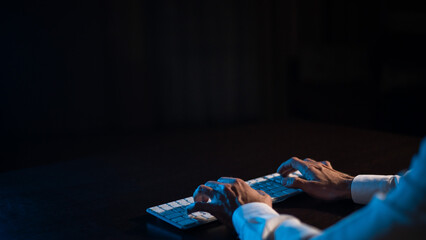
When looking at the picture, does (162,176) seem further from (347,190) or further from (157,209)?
(347,190)

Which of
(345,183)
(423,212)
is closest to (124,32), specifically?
(345,183)

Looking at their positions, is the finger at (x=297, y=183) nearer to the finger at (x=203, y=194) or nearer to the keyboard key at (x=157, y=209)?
the finger at (x=203, y=194)

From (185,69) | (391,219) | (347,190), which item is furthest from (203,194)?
(185,69)

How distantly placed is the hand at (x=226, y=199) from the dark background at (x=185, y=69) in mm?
2416

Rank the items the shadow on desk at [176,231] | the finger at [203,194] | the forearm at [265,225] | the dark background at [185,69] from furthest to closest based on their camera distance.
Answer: the dark background at [185,69] → the finger at [203,194] → the shadow on desk at [176,231] → the forearm at [265,225]

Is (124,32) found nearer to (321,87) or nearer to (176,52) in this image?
(176,52)

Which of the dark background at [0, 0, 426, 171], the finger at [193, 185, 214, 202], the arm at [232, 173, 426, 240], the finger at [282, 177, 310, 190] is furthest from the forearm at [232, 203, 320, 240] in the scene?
the dark background at [0, 0, 426, 171]

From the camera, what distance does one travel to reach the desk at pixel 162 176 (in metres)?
0.84

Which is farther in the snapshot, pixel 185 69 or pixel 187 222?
pixel 185 69

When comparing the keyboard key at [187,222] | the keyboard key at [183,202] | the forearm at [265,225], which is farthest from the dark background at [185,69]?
the forearm at [265,225]

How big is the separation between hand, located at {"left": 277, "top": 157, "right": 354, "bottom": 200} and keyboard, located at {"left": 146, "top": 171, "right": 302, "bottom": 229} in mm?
24

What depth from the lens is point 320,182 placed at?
1019 millimetres

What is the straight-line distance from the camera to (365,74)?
11.8ft

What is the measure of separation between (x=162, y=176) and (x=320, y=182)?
0.45 m
